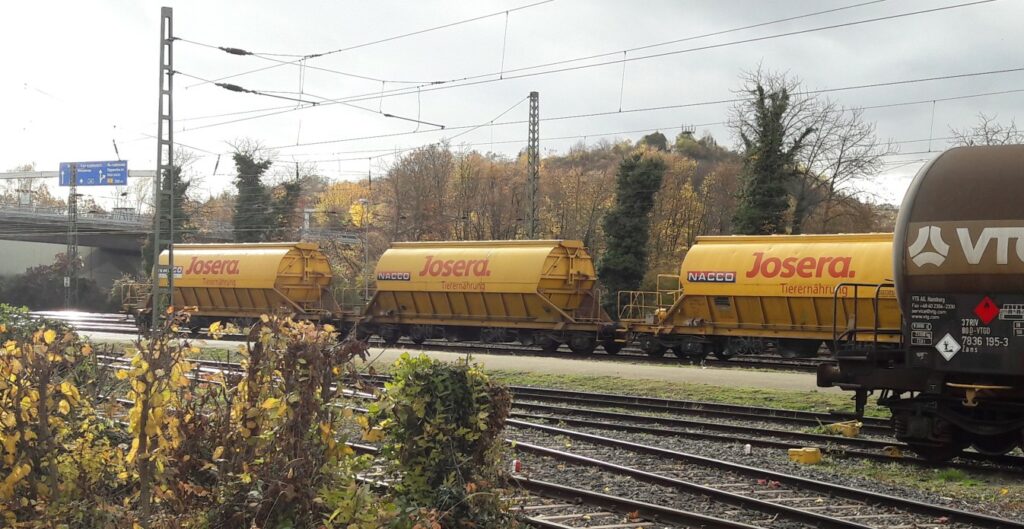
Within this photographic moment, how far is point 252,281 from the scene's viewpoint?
113 ft

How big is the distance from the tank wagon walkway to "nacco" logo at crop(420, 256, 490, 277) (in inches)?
127

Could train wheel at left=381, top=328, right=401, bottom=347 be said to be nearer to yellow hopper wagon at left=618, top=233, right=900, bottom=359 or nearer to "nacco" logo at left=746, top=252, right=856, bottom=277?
yellow hopper wagon at left=618, top=233, right=900, bottom=359

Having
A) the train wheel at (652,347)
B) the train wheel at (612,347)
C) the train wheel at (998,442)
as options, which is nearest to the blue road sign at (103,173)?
the train wheel at (612,347)

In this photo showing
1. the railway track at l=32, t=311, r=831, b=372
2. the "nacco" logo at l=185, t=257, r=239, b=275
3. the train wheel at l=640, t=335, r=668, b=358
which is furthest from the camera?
the "nacco" logo at l=185, t=257, r=239, b=275

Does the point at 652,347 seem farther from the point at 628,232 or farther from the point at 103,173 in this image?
the point at 103,173

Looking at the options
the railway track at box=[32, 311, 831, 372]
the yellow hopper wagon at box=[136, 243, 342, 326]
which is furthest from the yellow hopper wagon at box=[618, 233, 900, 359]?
the yellow hopper wagon at box=[136, 243, 342, 326]

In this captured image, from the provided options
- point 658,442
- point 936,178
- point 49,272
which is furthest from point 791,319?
point 49,272

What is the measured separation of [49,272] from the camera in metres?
66.6

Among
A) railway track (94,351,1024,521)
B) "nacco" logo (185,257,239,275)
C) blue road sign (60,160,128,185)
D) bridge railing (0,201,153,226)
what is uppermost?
blue road sign (60,160,128,185)

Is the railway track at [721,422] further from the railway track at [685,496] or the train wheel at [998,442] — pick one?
the railway track at [685,496]

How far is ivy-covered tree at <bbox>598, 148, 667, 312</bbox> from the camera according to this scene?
3981 centimetres

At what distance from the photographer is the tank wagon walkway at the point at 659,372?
21.1m

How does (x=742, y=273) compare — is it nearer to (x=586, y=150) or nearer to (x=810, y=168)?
(x=810, y=168)

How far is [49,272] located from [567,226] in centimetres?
3911
